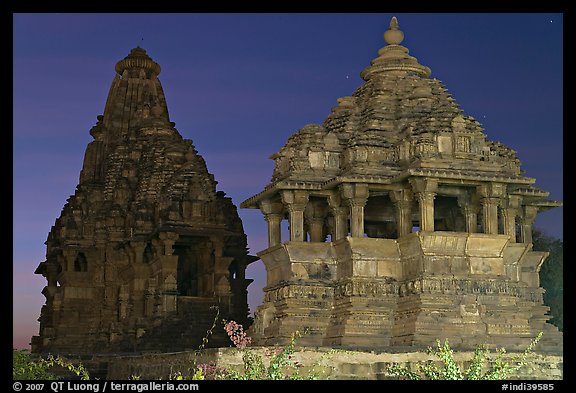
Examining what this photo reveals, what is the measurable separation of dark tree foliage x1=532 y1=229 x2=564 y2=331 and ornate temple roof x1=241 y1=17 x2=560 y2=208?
26.7 ft

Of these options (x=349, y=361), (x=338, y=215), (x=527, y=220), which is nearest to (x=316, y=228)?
Answer: (x=338, y=215)

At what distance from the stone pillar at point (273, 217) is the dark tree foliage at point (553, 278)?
384 inches

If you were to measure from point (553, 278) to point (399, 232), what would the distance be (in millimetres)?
10863

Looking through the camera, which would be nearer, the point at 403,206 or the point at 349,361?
the point at 349,361

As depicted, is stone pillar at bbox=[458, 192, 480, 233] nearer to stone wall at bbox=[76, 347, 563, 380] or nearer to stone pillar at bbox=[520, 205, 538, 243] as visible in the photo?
stone pillar at bbox=[520, 205, 538, 243]

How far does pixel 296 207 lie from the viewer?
20.8m

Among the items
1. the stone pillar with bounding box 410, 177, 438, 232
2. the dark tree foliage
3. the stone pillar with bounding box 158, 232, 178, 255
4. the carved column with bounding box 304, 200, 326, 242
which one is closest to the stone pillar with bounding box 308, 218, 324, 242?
the carved column with bounding box 304, 200, 326, 242

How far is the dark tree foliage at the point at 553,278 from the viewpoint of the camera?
29.2 metres

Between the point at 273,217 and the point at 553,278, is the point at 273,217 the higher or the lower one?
the higher one

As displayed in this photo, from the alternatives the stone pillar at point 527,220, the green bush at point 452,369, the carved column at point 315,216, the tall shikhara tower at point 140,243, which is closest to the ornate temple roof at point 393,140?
the stone pillar at point 527,220

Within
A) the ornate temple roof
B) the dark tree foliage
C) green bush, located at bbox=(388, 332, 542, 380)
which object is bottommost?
green bush, located at bbox=(388, 332, 542, 380)

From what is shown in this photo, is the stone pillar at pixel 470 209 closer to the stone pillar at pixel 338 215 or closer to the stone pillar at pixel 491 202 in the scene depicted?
the stone pillar at pixel 491 202

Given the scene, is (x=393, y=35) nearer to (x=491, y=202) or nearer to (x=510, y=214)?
(x=510, y=214)

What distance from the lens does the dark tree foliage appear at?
2916cm
